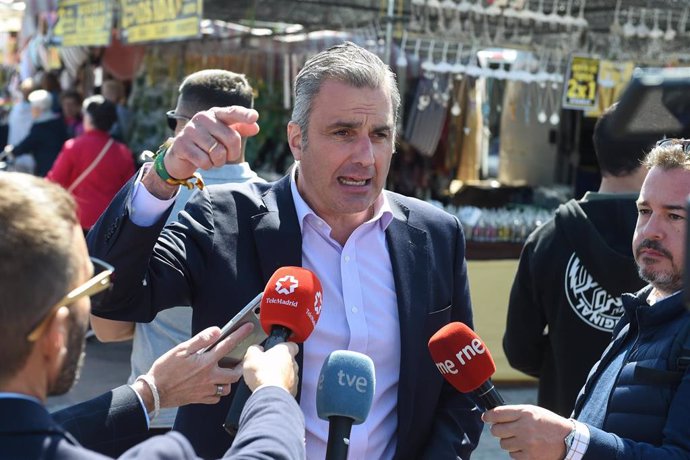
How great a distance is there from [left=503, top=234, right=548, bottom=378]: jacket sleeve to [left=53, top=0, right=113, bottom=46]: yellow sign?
540cm

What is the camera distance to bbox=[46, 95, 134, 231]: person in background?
798cm

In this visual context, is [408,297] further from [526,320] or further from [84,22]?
[84,22]

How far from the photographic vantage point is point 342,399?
1859 mm

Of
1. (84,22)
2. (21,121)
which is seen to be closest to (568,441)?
(84,22)

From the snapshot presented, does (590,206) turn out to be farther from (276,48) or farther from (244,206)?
(276,48)

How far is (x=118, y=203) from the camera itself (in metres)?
2.32

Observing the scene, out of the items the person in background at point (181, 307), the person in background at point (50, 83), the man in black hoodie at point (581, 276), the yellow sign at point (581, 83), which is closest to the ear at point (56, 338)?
the person in background at point (181, 307)

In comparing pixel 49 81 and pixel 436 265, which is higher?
pixel 436 265

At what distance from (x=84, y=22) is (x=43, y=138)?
187cm

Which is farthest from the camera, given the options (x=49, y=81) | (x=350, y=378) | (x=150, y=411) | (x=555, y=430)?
(x=49, y=81)

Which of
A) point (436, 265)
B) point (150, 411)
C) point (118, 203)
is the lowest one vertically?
point (150, 411)

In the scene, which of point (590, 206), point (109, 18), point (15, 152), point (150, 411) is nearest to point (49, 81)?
point (15, 152)

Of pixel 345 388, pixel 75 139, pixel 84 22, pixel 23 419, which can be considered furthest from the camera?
pixel 84 22

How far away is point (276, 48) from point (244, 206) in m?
6.69
